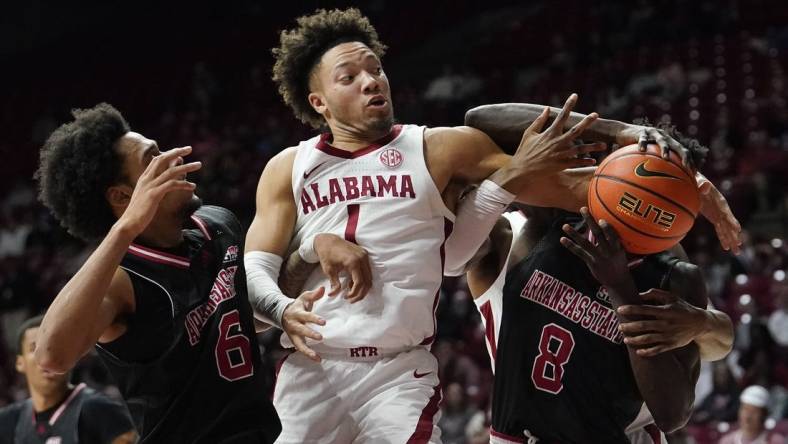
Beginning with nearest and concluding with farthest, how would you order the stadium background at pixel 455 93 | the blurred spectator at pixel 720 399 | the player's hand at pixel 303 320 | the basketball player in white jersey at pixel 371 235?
the player's hand at pixel 303 320 < the basketball player in white jersey at pixel 371 235 < the blurred spectator at pixel 720 399 < the stadium background at pixel 455 93

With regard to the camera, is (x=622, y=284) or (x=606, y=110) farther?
(x=606, y=110)

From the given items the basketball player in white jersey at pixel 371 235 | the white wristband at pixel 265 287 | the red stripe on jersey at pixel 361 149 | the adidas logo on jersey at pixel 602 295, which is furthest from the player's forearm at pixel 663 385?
the white wristband at pixel 265 287

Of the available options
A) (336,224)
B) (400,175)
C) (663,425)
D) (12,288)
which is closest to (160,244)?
(336,224)

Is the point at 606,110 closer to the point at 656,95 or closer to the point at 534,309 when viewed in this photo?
the point at 656,95

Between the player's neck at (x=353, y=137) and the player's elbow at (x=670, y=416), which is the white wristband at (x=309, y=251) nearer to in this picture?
the player's neck at (x=353, y=137)

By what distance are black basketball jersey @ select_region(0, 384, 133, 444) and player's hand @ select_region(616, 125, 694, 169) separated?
266cm

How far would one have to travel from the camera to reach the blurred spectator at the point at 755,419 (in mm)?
6871

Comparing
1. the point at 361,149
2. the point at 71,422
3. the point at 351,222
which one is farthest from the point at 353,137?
the point at 71,422

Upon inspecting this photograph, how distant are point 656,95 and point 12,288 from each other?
26.0 feet

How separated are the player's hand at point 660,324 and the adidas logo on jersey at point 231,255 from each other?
4.24ft

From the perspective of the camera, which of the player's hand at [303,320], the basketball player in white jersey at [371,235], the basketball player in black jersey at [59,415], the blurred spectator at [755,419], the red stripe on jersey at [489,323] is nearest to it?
the player's hand at [303,320]

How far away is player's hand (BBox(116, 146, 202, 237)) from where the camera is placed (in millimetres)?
3029

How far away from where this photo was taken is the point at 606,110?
41.0ft

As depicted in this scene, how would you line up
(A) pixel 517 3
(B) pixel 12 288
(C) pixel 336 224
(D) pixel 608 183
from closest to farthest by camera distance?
(D) pixel 608 183, (C) pixel 336 224, (B) pixel 12 288, (A) pixel 517 3
